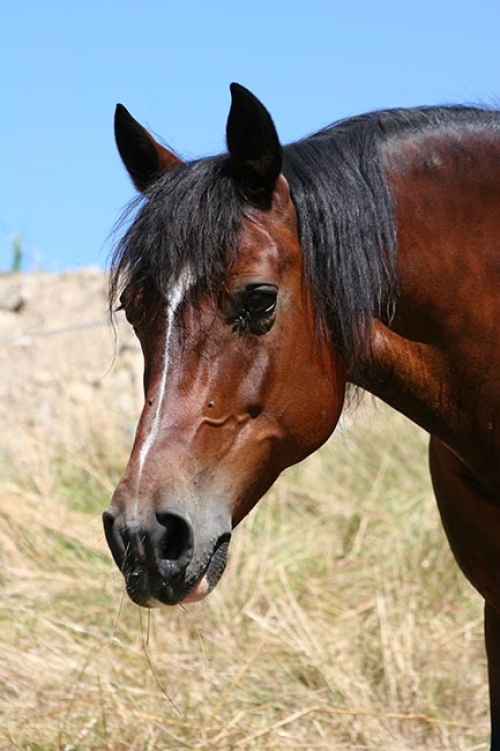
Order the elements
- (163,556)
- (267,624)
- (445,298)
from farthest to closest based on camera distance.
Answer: (267,624), (445,298), (163,556)

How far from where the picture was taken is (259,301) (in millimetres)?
2492

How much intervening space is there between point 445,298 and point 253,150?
578 millimetres

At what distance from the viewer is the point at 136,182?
287 cm

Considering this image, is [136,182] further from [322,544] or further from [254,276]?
[322,544]

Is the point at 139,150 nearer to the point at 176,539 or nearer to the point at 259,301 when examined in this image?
the point at 259,301

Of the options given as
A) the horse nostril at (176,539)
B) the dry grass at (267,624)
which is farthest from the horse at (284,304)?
the dry grass at (267,624)

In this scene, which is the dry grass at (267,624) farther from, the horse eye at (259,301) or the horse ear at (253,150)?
the horse ear at (253,150)

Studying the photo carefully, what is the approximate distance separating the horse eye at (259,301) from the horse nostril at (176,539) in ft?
1.56

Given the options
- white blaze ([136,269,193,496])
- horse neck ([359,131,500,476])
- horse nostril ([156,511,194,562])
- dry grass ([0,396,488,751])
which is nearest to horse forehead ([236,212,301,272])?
white blaze ([136,269,193,496])

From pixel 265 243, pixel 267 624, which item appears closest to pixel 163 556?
pixel 265 243

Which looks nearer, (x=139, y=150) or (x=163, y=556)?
(x=163, y=556)

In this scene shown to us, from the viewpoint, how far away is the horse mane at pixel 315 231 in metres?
2.48

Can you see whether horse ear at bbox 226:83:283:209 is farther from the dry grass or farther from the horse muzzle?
the dry grass

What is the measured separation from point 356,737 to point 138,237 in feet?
7.58
